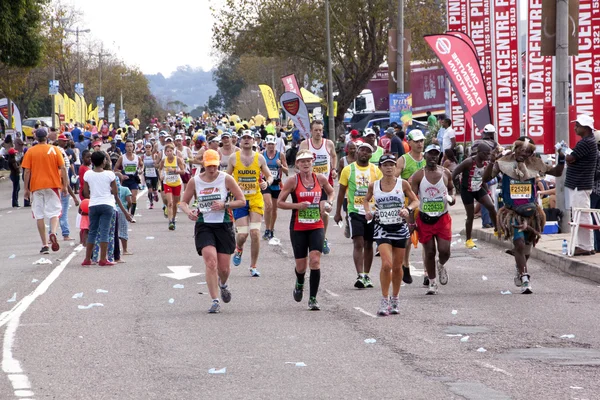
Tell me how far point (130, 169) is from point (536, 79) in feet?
28.4

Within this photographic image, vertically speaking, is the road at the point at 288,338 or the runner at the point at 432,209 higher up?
the runner at the point at 432,209

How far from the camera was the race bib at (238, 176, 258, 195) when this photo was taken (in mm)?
16047

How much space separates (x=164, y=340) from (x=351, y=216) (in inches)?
168

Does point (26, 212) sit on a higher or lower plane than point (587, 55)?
lower

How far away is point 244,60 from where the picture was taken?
356 ft

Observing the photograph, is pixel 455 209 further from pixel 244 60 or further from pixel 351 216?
pixel 244 60

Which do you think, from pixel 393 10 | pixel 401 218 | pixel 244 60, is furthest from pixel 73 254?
pixel 244 60

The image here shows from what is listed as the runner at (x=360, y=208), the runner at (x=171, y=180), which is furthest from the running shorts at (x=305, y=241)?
the runner at (x=171, y=180)

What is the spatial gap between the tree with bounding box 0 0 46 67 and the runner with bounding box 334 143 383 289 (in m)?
25.7

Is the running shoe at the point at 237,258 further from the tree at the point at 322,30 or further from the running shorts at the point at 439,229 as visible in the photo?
the tree at the point at 322,30

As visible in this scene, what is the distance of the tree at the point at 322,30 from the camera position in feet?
171

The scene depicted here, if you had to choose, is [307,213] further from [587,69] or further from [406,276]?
[587,69]

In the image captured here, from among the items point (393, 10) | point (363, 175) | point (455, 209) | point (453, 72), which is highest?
point (393, 10)

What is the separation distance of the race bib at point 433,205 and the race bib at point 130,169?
12.0m
